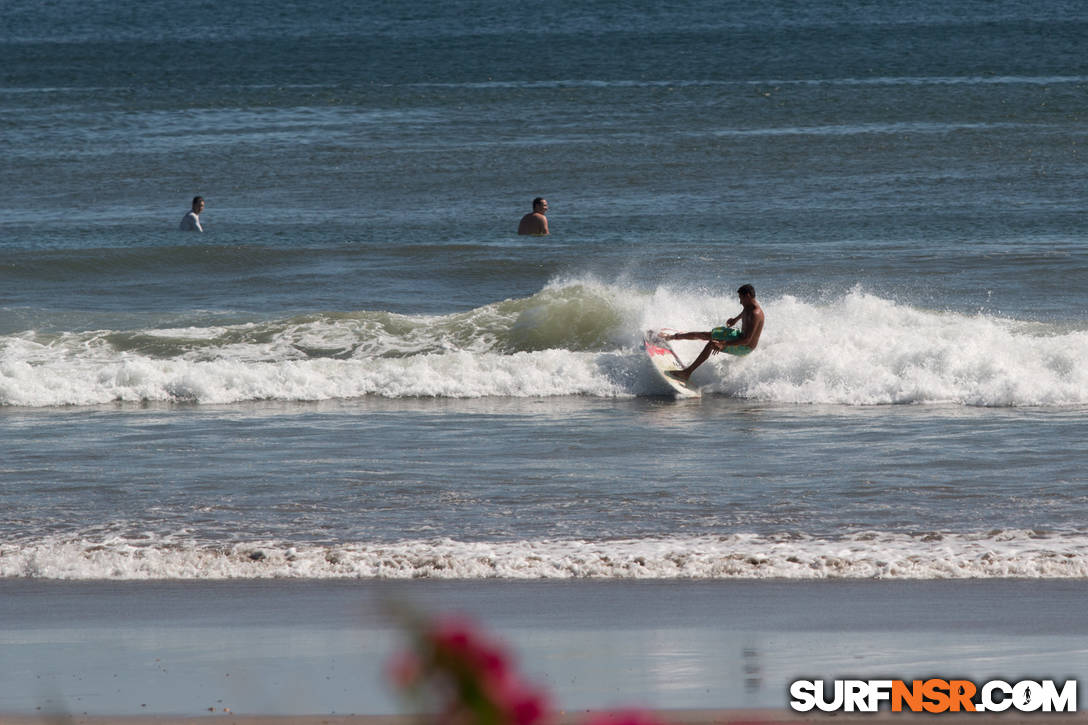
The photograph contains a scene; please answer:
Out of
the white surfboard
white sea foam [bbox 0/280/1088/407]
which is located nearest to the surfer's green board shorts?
white sea foam [bbox 0/280/1088/407]

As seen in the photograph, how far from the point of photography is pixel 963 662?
6125mm

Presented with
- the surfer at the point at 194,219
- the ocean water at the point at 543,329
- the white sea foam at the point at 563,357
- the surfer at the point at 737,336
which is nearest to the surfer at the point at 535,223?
the ocean water at the point at 543,329

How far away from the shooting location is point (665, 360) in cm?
1508

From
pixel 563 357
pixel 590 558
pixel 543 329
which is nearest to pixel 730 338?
pixel 563 357

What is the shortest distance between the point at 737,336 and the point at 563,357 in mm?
2144

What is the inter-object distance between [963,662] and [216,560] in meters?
4.43

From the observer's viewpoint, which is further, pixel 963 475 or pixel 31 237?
pixel 31 237

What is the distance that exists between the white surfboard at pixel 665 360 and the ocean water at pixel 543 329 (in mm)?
206

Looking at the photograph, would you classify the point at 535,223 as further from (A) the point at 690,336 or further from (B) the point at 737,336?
(A) the point at 690,336

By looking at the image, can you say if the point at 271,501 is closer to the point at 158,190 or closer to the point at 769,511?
the point at 769,511

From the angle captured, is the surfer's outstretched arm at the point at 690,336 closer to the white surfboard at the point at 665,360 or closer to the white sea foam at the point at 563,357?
the white surfboard at the point at 665,360

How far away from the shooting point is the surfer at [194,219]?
25.4 m

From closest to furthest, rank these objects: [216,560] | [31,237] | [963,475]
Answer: [216,560], [963,475], [31,237]

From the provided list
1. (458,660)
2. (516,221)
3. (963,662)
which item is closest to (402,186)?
(516,221)
